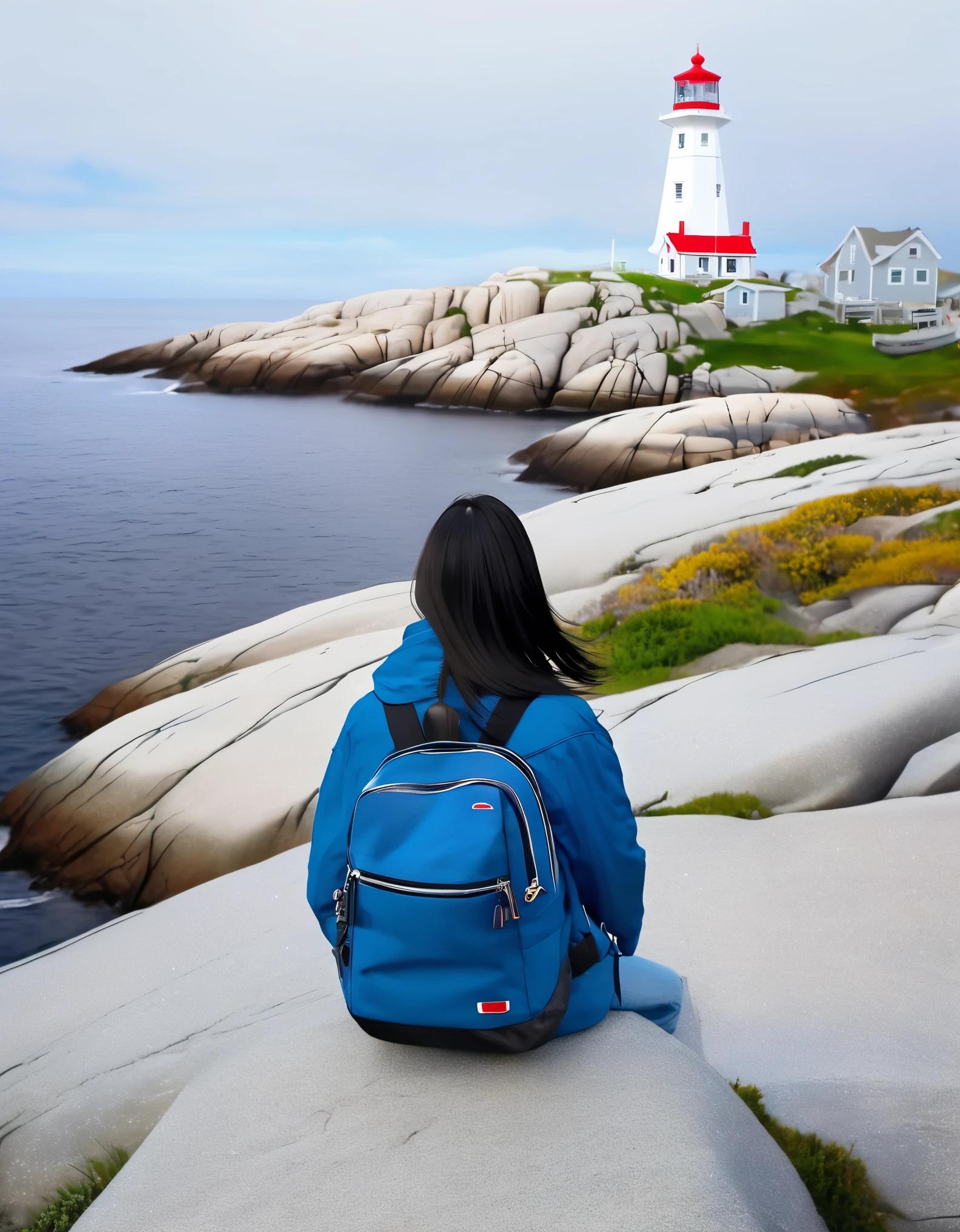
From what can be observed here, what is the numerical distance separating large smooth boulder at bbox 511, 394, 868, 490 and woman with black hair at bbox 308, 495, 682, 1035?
20.1 m

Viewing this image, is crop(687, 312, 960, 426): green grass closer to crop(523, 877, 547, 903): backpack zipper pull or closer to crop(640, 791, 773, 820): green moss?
crop(640, 791, 773, 820): green moss

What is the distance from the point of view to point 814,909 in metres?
4.77

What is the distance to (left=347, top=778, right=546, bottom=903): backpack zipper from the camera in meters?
2.14

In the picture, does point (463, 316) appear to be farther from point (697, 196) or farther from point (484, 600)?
point (484, 600)

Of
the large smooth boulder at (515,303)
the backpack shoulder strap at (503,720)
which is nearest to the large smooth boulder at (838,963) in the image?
the backpack shoulder strap at (503,720)

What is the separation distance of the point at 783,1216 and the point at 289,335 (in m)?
45.8

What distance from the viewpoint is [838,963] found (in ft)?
14.2

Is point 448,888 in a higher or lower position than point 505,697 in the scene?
lower

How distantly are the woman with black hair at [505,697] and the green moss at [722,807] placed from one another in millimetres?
3712

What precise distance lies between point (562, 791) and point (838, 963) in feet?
8.92

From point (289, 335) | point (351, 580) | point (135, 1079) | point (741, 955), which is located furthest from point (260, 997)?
point (289, 335)

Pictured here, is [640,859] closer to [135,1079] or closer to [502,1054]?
[502,1054]

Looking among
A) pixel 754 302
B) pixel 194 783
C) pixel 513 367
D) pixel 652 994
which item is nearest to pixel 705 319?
pixel 754 302

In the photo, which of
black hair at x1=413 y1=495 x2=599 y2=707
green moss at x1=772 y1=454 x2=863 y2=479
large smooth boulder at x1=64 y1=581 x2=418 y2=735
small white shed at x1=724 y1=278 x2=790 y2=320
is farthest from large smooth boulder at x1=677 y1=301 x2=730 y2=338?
black hair at x1=413 y1=495 x2=599 y2=707
